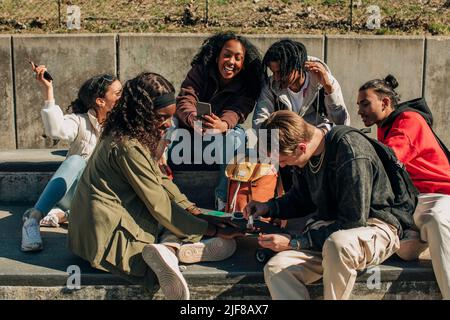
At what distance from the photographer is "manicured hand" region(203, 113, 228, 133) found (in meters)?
5.72

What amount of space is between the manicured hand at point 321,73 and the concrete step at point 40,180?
3.45 feet

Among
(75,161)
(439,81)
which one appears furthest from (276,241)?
(439,81)

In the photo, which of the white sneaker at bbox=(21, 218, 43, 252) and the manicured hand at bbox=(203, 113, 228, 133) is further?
the manicured hand at bbox=(203, 113, 228, 133)

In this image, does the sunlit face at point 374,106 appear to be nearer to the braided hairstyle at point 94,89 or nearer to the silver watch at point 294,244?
the silver watch at point 294,244

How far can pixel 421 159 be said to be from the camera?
4922 millimetres

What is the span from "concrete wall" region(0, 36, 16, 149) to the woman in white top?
2.62 metres

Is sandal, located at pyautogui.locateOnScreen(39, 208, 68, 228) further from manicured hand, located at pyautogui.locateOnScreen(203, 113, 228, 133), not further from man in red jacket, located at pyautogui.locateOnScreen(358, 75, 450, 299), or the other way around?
man in red jacket, located at pyautogui.locateOnScreen(358, 75, 450, 299)

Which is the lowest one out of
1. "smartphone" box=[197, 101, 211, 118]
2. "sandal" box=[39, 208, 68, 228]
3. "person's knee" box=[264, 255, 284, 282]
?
"sandal" box=[39, 208, 68, 228]

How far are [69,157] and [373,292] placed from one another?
236 cm

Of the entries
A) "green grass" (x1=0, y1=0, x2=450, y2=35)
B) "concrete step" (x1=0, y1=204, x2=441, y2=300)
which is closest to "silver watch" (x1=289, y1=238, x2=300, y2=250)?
"concrete step" (x1=0, y1=204, x2=441, y2=300)

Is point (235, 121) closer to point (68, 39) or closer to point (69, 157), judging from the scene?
point (69, 157)

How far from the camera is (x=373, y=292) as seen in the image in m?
4.55
